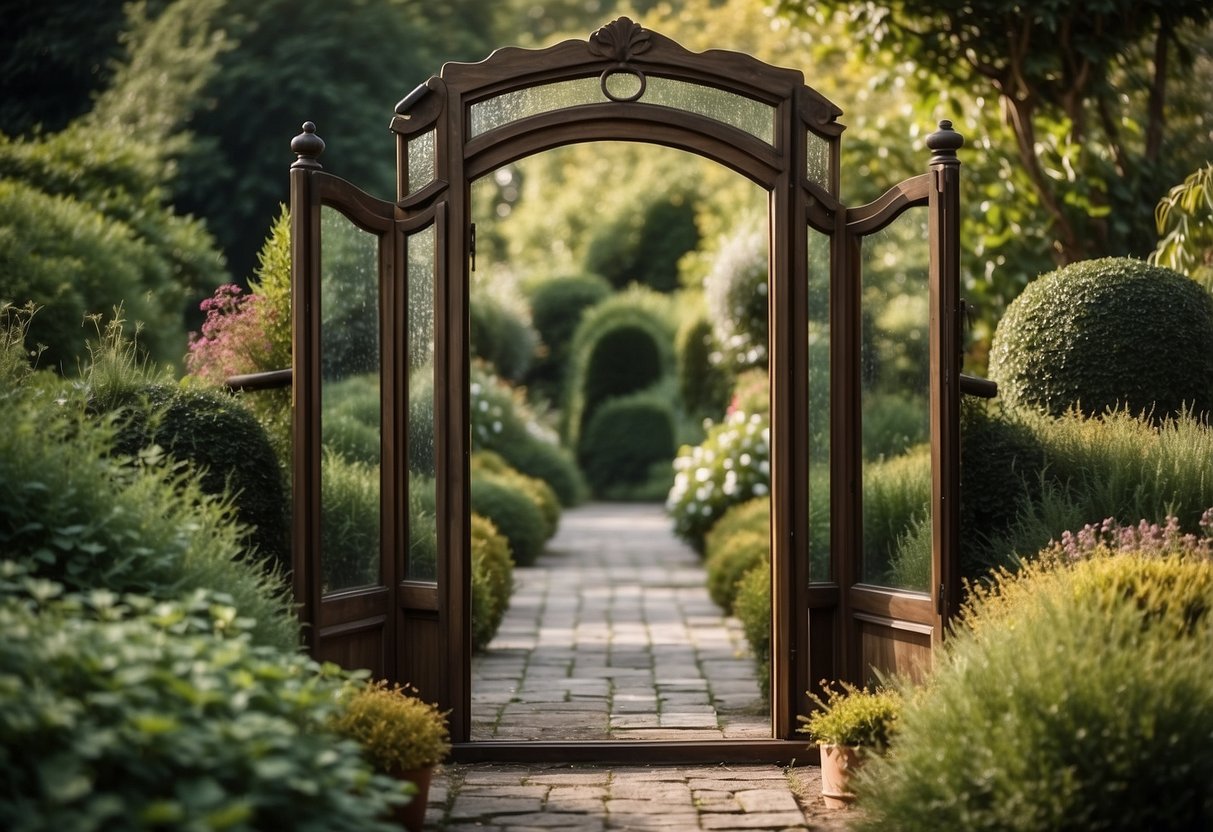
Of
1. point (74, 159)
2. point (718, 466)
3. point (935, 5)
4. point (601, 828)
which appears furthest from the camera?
point (718, 466)

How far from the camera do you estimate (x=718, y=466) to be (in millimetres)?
12695

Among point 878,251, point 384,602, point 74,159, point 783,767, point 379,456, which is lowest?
point 783,767

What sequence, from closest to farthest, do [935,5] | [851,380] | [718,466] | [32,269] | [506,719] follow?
[851,380] < [506,719] < [32,269] < [935,5] < [718,466]

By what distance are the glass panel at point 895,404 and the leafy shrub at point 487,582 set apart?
262 centimetres

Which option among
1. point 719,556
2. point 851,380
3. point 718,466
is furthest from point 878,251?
point 718,466

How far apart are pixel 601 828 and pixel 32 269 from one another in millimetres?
5581

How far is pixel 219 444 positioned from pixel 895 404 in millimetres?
2881

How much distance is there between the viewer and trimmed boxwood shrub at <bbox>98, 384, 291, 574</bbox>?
Result: 5879mm

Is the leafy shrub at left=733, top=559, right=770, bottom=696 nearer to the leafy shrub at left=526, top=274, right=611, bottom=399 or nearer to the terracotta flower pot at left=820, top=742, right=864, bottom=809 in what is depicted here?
the terracotta flower pot at left=820, top=742, right=864, bottom=809

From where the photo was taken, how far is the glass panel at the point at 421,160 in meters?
5.87

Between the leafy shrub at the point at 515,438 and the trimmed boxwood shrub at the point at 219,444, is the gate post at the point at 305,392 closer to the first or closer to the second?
the trimmed boxwood shrub at the point at 219,444

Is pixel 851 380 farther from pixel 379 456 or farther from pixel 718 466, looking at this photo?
pixel 718 466

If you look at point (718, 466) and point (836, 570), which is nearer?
point (836, 570)

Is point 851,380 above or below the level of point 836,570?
above
